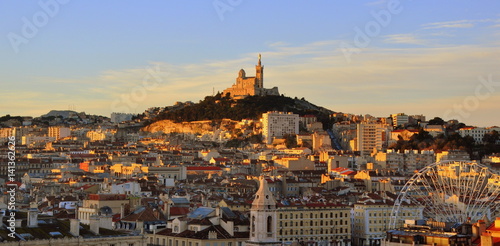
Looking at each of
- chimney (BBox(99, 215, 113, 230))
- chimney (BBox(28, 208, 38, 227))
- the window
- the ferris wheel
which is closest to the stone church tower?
the window

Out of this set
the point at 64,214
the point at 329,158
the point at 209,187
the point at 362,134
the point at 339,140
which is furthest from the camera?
the point at 339,140

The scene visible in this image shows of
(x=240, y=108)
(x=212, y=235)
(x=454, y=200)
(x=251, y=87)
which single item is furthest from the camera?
(x=251, y=87)

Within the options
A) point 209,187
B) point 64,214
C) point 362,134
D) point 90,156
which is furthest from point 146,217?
point 362,134

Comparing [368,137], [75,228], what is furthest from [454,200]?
[368,137]

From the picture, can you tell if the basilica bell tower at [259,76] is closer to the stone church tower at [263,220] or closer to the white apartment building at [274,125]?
the white apartment building at [274,125]

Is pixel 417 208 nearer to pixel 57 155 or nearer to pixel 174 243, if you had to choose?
pixel 174 243

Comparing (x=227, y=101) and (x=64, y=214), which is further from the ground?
(x=227, y=101)

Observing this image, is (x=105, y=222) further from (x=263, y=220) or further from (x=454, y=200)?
(x=454, y=200)
